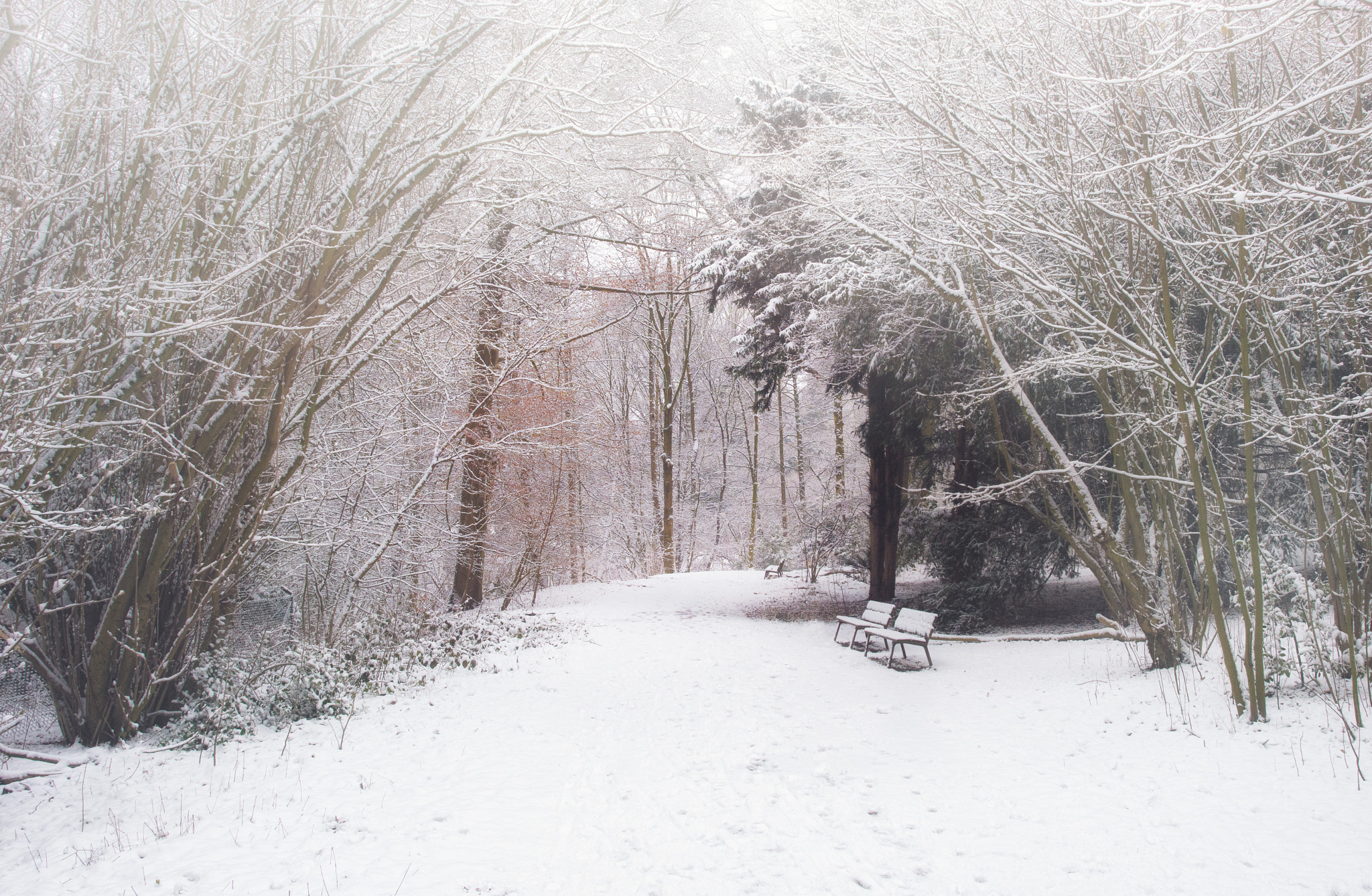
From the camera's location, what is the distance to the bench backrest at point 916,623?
29.1ft

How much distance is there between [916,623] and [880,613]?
0.77 meters

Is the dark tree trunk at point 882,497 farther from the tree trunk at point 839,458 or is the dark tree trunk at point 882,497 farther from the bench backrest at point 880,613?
the tree trunk at point 839,458

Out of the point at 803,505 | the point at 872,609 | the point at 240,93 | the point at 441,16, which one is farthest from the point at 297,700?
the point at 803,505

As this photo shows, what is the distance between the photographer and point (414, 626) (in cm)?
888

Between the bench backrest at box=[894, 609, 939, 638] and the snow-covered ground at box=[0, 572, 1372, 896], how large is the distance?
1.96 meters

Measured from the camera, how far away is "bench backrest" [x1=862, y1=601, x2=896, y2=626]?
964 cm

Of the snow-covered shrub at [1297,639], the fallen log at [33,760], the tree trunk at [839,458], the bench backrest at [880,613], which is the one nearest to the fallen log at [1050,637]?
the bench backrest at [880,613]

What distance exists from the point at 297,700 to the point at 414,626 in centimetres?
316

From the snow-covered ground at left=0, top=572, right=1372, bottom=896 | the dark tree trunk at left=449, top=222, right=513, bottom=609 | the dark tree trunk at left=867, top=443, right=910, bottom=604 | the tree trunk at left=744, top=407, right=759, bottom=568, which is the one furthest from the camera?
the tree trunk at left=744, top=407, right=759, bottom=568

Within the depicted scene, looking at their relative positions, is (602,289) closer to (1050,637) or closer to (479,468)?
(479,468)

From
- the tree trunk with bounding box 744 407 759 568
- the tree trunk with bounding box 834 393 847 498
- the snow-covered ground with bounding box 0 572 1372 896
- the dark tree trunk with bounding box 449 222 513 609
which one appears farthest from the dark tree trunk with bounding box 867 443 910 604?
the tree trunk with bounding box 744 407 759 568

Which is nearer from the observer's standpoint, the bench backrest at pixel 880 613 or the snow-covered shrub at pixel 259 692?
the snow-covered shrub at pixel 259 692

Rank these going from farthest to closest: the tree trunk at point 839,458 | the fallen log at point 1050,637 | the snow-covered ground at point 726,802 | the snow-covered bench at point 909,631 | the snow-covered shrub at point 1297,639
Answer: the tree trunk at point 839,458 → the fallen log at point 1050,637 → the snow-covered bench at point 909,631 → the snow-covered shrub at point 1297,639 → the snow-covered ground at point 726,802

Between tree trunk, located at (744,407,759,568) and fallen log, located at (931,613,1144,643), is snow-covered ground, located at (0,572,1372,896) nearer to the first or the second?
fallen log, located at (931,613,1144,643)
